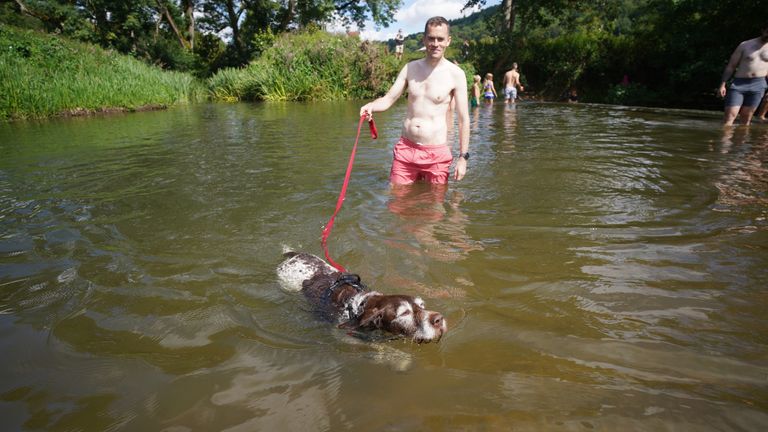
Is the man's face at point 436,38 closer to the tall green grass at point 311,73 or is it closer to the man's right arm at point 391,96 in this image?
the man's right arm at point 391,96

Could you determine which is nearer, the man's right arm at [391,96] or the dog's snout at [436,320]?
the dog's snout at [436,320]

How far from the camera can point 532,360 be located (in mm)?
2174

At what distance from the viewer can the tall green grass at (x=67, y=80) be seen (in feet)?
45.8

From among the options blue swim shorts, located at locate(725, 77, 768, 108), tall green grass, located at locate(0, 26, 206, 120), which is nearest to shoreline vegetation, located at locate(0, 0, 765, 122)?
tall green grass, located at locate(0, 26, 206, 120)

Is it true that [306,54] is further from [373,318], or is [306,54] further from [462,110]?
[373,318]

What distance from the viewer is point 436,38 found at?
14.3ft

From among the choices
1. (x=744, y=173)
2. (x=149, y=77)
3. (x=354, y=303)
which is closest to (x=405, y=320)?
(x=354, y=303)

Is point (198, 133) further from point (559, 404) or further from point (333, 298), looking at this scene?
point (559, 404)

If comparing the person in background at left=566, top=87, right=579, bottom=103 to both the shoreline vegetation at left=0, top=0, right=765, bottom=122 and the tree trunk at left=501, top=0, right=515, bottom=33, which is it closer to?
the shoreline vegetation at left=0, top=0, right=765, bottom=122

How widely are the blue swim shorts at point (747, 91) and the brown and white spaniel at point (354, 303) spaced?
993 centimetres

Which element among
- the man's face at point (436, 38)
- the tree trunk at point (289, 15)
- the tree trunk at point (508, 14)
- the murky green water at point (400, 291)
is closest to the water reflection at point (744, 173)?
the murky green water at point (400, 291)

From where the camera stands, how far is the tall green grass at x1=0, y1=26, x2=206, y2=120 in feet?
45.8

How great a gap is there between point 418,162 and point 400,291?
2423 millimetres

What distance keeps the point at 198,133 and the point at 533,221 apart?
9.49 meters
